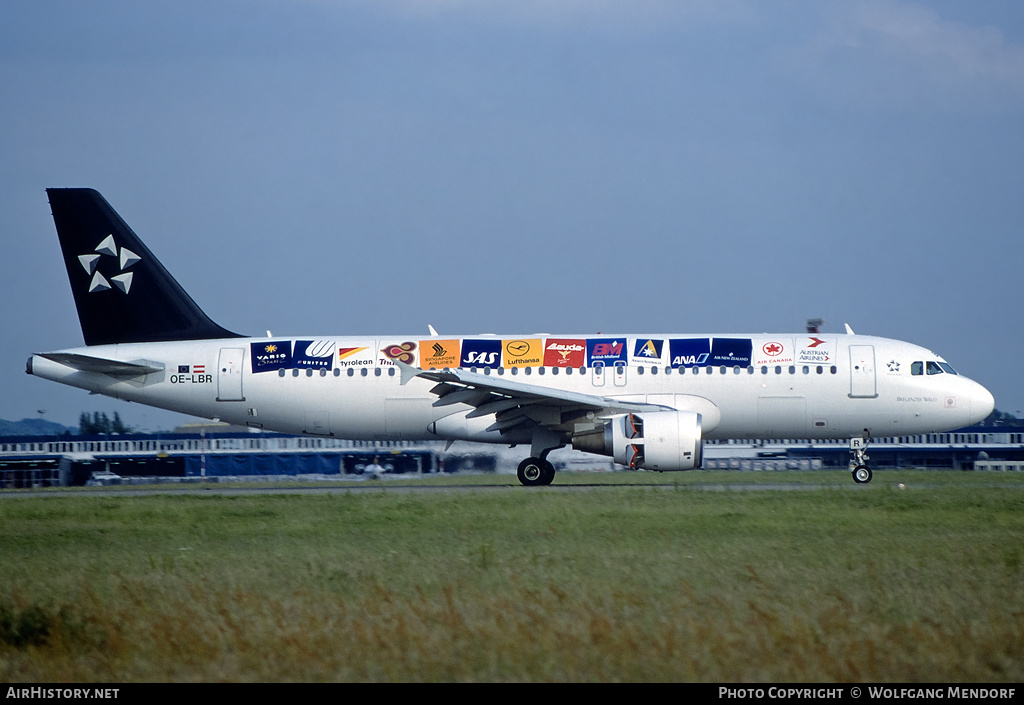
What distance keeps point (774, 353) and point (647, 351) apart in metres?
2.99

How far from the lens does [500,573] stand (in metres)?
10.8

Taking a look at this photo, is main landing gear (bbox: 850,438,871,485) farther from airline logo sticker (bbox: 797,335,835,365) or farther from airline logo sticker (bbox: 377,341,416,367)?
airline logo sticker (bbox: 377,341,416,367)

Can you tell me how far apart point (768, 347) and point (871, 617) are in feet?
56.3

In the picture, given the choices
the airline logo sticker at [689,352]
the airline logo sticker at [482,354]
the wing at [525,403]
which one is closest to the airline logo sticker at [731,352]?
the airline logo sticker at [689,352]

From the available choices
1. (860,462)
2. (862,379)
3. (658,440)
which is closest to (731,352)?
(862,379)

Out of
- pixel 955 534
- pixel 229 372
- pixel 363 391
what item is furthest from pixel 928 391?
pixel 229 372

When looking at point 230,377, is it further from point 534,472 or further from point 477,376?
point 534,472

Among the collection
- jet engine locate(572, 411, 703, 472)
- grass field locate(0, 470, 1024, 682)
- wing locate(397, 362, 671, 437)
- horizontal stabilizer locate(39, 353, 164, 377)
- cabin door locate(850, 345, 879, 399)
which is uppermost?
horizontal stabilizer locate(39, 353, 164, 377)

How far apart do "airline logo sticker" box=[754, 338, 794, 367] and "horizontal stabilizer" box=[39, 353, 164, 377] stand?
47.6 feet

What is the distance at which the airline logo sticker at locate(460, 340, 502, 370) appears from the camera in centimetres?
2545

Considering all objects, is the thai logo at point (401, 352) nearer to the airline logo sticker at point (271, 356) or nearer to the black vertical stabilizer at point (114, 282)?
the airline logo sticker at point (271, 356)

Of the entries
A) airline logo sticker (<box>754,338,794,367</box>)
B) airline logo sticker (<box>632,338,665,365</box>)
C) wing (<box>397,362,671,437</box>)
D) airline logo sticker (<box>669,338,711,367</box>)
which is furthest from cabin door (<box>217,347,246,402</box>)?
airline logo sticker (<box>754,338,794,367</box>)
